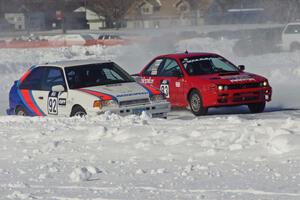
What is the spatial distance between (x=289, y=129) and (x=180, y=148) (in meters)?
1.31

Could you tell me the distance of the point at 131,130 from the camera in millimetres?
9227

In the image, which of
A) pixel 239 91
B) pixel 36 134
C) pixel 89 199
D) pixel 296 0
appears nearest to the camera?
pixel 89 199

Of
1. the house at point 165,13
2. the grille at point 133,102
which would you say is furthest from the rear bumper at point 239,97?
the house at point 165,13

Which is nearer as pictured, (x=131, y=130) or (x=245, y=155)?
(x=245, y=155)

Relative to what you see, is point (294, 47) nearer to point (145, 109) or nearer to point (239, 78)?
point (239, 78)

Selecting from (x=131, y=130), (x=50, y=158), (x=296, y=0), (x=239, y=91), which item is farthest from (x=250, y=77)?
(x=296, y=0)

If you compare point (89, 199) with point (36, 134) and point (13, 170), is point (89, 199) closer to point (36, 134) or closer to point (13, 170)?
point (13, 170)

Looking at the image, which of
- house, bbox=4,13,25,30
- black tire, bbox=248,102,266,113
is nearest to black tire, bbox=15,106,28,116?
black tire, bbox=248,102,266,113

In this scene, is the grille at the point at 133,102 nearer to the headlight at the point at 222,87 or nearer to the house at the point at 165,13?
the headlight at the point at 222,87

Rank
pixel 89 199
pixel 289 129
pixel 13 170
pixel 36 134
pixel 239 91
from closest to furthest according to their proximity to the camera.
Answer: pixel 89 199 → pixel 13 170 → pixel 289 129 → pixel 36 134 → pixel 239 91

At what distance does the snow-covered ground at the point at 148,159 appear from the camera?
686 centimetres

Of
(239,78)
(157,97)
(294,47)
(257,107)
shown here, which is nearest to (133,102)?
(157,97)

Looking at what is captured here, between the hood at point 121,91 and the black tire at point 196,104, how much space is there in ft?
7.23

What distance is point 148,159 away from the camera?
26.9 feet
